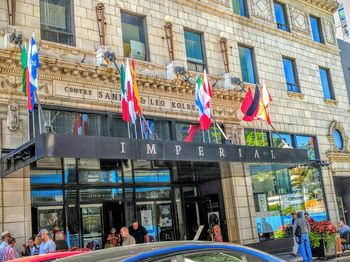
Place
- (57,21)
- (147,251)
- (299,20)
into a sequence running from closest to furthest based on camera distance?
(147,251) → (57,21) → (299,20)

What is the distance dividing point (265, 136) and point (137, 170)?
675cm

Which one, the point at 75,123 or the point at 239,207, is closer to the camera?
the point at 75,123

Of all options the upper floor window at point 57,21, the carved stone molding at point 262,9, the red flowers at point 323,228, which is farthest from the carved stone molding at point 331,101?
the upper floor window at point 57,21

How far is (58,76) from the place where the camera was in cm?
1405

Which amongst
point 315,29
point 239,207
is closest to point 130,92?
point 239,207

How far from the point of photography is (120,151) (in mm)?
11516

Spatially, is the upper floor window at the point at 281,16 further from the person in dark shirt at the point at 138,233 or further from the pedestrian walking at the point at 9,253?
the pedestrian walking at the point at 9,253

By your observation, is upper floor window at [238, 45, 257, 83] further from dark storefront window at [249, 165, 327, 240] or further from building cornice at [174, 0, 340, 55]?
dark storefront window at [249, 165, 327, 240]

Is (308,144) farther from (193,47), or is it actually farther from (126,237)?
(126,237)

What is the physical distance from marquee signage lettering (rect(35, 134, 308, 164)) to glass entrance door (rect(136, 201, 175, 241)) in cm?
415

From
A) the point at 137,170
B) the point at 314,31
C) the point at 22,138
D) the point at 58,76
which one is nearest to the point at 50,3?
the point at 58,76

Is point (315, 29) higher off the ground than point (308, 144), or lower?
higher

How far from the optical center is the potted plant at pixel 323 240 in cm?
1554

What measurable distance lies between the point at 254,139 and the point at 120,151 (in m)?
9.48
